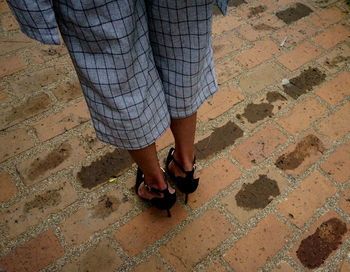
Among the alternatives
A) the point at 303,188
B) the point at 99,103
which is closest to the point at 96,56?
the point at 99,103

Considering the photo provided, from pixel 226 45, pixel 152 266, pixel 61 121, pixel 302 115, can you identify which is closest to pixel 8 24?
pixel 61 121

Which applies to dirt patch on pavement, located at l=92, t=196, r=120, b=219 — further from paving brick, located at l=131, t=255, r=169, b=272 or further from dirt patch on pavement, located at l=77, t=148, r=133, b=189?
paving brick, located at l=131, t=255, r=169, b=272

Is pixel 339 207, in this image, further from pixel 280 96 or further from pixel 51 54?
pixel 51 54

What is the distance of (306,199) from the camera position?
1297 mm

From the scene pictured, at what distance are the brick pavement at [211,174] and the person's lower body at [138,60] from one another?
403mm

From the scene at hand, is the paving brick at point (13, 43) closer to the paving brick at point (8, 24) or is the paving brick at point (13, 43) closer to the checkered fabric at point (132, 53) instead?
the paving brick at point (8, 24)

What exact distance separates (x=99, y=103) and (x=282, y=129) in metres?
0.96

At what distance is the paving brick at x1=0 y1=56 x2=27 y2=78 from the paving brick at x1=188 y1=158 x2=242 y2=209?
3.50 feet

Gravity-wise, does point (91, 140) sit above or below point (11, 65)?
below

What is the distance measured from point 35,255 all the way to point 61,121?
1.94ft

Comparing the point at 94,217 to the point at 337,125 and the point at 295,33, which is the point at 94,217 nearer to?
the point at 337,125

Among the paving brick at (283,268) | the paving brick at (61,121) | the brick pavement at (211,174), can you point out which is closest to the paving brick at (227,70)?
the brick pavement at (211,174)

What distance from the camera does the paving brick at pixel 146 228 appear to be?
119cm

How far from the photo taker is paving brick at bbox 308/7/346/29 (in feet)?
6.40
